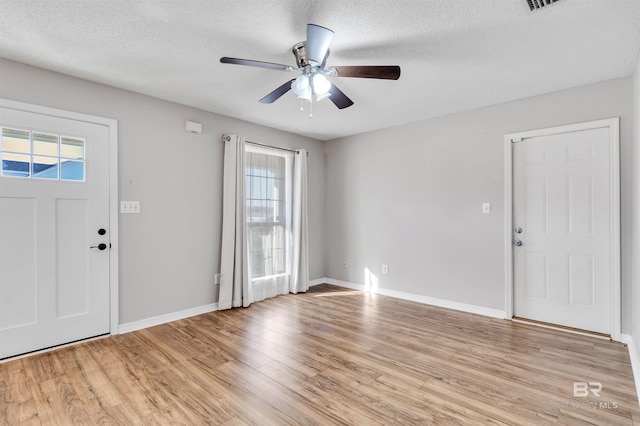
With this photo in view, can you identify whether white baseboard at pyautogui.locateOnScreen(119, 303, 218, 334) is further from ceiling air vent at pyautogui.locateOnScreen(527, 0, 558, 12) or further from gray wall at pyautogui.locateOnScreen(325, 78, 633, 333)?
ceiling air vent at pyautogui.locateOnScreen(527, 0, 558, 12)

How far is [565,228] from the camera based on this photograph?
3.15 m

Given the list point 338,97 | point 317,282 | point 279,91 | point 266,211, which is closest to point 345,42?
point 338,97

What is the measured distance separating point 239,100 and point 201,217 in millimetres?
Result: 1443

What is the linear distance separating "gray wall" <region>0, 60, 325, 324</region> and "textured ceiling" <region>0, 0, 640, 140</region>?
0.18m


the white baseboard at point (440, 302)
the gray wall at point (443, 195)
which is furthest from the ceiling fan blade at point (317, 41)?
the white baseboard at point (440, 302)

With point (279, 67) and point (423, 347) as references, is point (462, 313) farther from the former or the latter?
point (279, 67)

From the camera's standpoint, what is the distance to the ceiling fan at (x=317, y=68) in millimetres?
1939

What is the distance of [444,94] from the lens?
10.7ft

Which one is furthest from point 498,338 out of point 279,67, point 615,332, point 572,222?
point 279,67

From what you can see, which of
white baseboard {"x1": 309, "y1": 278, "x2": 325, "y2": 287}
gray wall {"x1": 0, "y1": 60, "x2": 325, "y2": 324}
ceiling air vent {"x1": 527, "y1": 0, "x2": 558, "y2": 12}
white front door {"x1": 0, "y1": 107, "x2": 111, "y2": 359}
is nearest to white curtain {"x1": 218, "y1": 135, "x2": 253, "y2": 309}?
gray wall {"x1": 0, "y1": 60, "x2": 325, "y2": 324}

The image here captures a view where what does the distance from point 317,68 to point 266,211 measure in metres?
2.56

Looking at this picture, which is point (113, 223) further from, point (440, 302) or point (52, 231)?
point (440, 302)

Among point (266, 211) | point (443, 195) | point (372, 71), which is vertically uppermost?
point (372, 71)

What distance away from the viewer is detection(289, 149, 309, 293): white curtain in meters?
4.73
